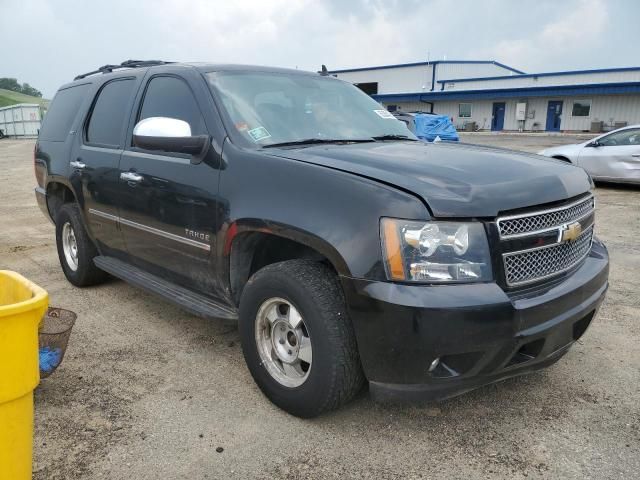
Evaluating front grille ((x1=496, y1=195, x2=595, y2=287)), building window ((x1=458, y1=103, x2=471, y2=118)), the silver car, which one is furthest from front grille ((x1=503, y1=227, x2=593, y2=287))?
building window ((x1=458, y1=103, x2=471, y2=118))

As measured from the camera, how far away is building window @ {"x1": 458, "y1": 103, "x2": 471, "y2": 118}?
152 feet

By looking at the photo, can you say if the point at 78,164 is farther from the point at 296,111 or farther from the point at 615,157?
the point at 615,157

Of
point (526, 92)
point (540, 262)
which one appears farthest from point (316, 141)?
point (526, 92)

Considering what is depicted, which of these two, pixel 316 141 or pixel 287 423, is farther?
pixel 316 141

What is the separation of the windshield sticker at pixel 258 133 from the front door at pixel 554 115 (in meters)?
42.5

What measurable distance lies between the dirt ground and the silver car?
7.84 meters

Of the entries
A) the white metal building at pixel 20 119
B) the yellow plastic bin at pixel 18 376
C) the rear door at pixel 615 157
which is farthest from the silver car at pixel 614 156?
the white metal building at pixel 20 119

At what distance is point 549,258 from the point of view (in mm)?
2566

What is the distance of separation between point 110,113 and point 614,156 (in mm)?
9912

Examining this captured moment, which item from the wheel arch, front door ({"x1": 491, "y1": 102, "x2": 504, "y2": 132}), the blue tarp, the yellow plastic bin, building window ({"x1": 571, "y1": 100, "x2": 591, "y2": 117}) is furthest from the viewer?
front door ({"x1": 491, "y1": 102, "x2": 504, "y2": 132})

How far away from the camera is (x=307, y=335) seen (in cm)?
271

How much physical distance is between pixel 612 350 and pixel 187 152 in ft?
10.0

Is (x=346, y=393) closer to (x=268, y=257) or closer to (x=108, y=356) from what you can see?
(x=268, y=257)

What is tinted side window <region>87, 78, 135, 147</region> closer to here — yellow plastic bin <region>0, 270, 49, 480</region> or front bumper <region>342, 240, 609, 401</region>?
yellow plastic bin <region>0, 270, 49, 480</region>
